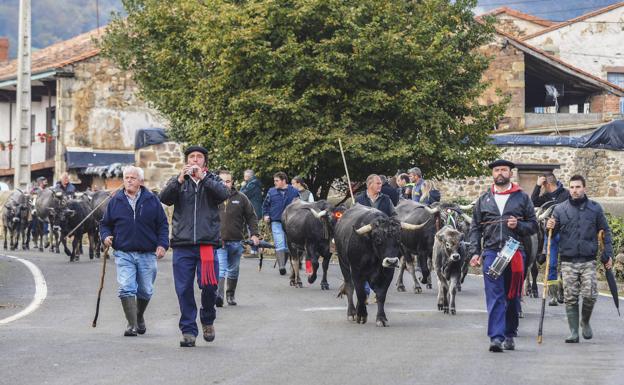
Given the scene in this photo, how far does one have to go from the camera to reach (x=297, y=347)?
493 inches

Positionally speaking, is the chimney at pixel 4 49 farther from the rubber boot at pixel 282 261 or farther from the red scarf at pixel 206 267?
the red scarf at pixel 206 267

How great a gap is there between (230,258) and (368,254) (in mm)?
2613

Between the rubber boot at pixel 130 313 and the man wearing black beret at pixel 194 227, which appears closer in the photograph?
the man wearing black beret at pixel 194 227

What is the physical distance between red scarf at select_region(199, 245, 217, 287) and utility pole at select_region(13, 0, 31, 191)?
83.2 ft

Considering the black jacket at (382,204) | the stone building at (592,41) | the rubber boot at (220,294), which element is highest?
the stone building at (592,41)

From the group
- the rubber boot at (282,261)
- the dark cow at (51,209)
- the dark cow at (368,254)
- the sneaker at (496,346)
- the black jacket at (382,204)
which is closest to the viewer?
the sneaker at (496,346)

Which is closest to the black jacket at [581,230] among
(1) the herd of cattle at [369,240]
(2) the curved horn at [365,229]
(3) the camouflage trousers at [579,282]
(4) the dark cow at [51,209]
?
(3) the camouflage trousers at [579,282]

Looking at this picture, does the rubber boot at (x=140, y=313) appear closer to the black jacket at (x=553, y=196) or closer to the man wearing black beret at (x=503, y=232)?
the man wearing black beret at (x=503, y=232)

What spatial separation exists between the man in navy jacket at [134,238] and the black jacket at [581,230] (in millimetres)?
4422

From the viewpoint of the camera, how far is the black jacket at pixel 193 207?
41.5 ft

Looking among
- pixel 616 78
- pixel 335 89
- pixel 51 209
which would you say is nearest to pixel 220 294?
pixel 51 209

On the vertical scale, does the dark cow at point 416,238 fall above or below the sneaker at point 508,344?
above

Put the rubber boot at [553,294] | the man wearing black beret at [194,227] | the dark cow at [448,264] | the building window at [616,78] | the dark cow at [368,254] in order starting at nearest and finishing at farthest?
1. the man wearing black beret at [194,227]
2. the dark cow at [368,254]
3. the dark cow at [448,264]
4. the rubber boot at [553,294]
5. the building window at [616,78]

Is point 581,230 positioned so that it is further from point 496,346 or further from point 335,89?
point 335,89
